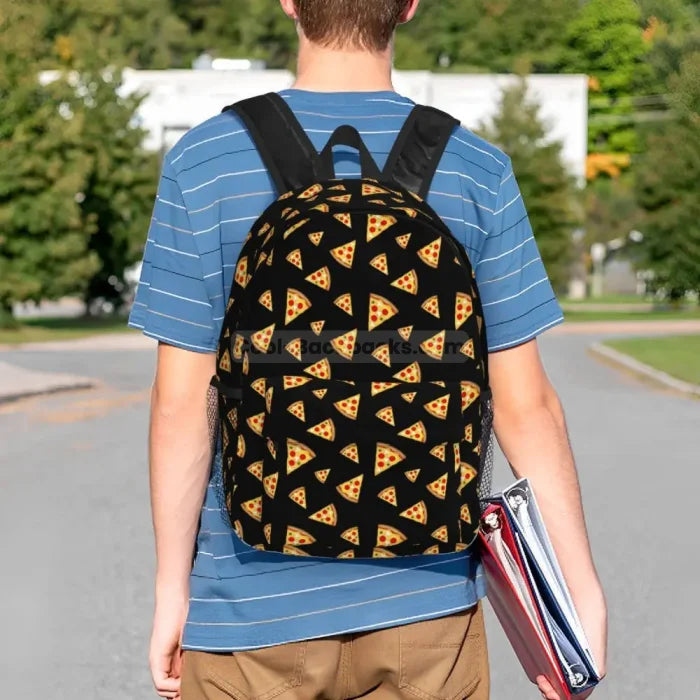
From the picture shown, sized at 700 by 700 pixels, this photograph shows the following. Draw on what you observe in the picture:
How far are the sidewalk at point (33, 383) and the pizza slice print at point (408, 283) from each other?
706 inches

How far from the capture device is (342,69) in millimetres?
2355

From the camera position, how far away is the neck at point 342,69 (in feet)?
7.71

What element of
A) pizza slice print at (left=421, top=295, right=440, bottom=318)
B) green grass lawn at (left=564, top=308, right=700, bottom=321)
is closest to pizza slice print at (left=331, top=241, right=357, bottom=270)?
pizza slice print at (left=421, top=295, right=440, bottom=318)

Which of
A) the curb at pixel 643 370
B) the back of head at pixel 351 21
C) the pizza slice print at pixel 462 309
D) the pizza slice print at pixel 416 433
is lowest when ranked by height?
the curb at pixel 643 370

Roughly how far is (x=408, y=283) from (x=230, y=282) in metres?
0.32

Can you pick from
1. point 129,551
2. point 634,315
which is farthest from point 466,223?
point 634,315

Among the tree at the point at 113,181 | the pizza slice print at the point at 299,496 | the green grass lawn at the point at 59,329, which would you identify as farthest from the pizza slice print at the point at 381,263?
the tree at the point at 113,181

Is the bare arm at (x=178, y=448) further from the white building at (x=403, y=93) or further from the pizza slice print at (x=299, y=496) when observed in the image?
the white building at (x=403, y=93)

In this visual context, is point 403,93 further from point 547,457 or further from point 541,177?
point 547,457

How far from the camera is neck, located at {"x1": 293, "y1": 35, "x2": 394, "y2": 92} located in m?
2.35

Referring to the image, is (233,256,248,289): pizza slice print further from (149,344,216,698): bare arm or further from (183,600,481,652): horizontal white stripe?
(183,600,481,652): horizontal white stripe

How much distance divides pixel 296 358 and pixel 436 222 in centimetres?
27

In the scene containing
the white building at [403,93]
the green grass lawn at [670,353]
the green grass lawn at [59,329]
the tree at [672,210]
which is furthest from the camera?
the white building at [403,93]

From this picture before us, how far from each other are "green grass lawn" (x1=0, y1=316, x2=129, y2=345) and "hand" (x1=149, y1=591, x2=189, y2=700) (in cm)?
3423
